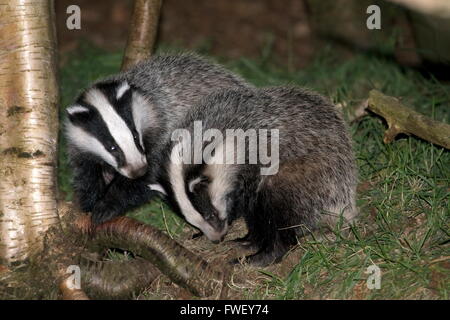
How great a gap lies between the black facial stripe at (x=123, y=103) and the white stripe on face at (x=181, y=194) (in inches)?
19.1

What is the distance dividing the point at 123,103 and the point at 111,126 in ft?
0.86

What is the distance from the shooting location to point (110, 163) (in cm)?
498

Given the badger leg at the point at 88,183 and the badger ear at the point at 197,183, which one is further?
the badger leg at the point at 88,183

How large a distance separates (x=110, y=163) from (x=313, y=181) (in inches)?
64.2

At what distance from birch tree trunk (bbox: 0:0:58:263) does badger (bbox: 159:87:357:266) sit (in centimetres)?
92

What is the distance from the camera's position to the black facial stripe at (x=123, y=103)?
16.3ft

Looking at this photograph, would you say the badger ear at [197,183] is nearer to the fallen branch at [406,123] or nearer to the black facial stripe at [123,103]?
the black facial stripe at [123,103]

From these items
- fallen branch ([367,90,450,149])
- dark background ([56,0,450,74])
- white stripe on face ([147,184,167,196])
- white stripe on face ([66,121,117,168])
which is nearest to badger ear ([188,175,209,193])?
white stripe on face ([147,184,167,196])

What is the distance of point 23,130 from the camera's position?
4.30m

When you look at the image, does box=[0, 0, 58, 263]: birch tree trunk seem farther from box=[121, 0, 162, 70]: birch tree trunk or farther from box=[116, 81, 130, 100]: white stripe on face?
box=[121, 0, 162, 70]: birch tree trunk

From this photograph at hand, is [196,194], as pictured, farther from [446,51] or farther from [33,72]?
[446,51]

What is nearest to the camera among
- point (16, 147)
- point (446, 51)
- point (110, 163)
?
point (16, 147)

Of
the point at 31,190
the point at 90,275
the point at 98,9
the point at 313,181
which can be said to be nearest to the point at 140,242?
the point at 90,275

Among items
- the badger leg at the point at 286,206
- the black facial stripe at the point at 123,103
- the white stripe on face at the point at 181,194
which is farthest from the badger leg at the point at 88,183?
the badger leg at the point at 286,206
